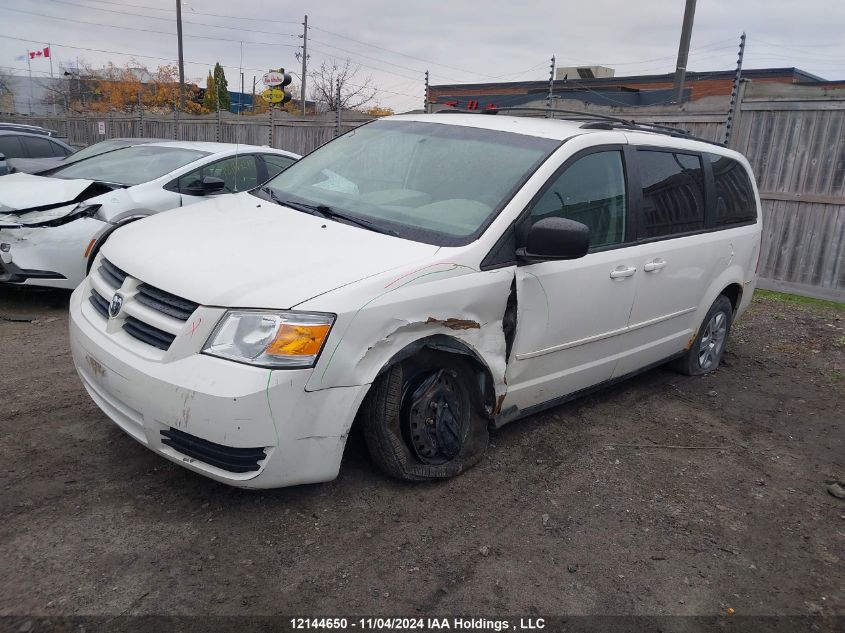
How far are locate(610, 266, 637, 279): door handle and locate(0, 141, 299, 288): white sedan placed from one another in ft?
10.1

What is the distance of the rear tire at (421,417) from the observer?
10.3 feet

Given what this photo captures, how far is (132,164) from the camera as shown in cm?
705

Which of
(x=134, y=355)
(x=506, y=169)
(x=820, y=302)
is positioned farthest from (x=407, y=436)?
(x=820, y=302)

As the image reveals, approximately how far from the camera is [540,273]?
3598mm

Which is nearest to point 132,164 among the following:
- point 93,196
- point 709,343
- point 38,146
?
point 93,196

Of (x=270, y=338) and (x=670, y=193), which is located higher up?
(x=670, y=193)

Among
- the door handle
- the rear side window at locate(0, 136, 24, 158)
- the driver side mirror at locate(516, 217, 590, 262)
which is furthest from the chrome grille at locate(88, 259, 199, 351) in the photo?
the rear side window at locate(0, 136, 24, 158)

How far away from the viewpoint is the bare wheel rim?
5.49 meters

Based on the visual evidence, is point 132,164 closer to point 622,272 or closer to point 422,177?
point 422,177

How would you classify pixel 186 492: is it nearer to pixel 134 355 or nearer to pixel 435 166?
pixel 134 355

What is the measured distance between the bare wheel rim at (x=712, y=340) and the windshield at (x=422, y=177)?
8.18ft

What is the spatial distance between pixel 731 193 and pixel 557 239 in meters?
2.61

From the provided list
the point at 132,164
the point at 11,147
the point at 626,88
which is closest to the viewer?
the point at 132,164

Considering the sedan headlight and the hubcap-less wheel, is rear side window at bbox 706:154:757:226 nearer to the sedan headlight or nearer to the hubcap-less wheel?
the hubcap-less wheel
